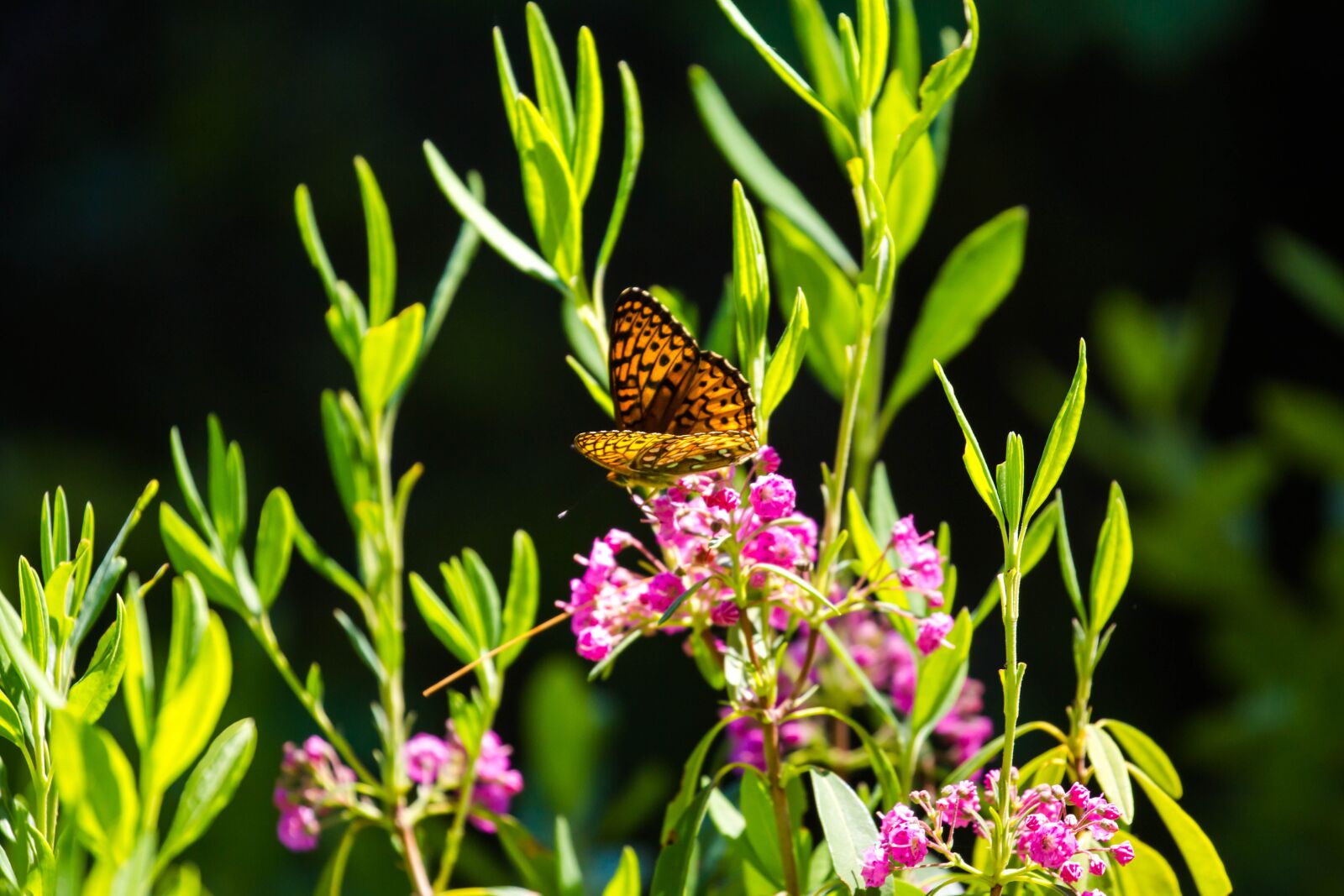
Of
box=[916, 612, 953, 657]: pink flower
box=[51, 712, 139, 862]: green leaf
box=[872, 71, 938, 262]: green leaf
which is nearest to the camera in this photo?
box=[51, 712, 139, 862]: green leaf

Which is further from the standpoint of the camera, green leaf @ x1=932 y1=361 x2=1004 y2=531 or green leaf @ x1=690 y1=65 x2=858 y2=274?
green leaf @ x1=690 y1=65 x2=858 y2=274

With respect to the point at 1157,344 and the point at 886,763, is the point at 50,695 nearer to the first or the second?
the point at 886,763

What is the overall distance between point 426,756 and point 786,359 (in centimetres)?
35

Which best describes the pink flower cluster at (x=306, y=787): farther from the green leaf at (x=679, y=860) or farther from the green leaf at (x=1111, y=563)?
the green leaf at (x=1111, y=563)

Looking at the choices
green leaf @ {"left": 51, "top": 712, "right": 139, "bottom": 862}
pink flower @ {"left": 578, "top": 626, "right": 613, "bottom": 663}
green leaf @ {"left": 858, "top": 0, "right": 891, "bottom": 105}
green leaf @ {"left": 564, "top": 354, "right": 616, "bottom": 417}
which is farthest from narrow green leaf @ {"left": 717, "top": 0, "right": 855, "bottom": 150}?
green leaf @ {"left": 51, "top": 712, "right": 139, "bottom": 862}

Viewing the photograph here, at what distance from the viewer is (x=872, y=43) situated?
58 cm

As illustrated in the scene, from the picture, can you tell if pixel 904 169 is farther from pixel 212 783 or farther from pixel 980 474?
pixel 212 783

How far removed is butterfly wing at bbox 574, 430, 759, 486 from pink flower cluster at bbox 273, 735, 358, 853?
0.23m

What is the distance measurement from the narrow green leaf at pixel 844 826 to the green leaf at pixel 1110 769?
87 millimetres

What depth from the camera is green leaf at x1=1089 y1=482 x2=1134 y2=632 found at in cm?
53

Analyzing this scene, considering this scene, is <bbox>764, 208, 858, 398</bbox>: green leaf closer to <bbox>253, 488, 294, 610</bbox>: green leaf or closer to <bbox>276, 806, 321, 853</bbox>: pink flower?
<bbox>253, 488, 294, 610</bbox>: green leaf

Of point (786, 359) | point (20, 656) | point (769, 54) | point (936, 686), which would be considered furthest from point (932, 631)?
point (20, 656)

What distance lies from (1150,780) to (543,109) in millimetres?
397

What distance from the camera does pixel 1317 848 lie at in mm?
1670
